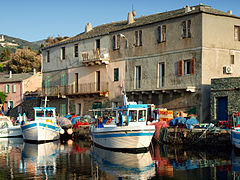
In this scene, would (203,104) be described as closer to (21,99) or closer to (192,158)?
(192,158)

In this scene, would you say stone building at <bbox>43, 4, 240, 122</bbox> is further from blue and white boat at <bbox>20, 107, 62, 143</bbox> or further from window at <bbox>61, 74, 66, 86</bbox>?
blue and white boat at <bbox>20, 107, 62, 143</bbox>

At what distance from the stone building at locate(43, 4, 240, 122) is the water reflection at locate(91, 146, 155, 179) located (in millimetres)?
9700

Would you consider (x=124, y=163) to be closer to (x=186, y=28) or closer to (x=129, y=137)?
(x=129, y=137)

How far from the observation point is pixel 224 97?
30875 millimetres

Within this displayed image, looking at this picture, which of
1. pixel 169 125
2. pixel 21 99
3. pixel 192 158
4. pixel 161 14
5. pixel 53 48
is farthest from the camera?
pixel 21 99

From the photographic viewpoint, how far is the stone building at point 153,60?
33.4 meters

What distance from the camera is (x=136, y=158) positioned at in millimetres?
23766

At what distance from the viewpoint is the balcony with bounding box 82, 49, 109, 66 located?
41.2 m

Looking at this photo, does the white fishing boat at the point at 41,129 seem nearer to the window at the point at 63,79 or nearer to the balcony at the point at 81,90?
the balcony at the point at 81,90

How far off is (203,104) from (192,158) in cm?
1002

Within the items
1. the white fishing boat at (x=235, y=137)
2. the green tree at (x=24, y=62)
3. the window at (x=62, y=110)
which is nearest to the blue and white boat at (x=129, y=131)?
the white fishing boat at (x=235, y=137)

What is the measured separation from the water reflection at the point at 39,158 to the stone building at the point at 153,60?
31.7ft

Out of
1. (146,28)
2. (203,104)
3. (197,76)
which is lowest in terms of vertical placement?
(203,104)

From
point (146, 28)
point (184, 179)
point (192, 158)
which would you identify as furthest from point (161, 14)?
point (184, 179)
